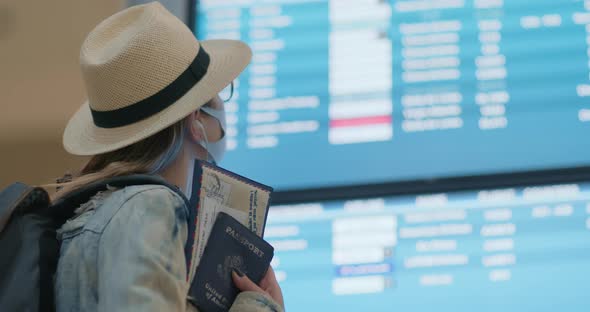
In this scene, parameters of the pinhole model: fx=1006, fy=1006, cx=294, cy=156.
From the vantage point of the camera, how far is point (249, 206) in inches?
66.9

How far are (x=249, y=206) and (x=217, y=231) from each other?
0.30ft

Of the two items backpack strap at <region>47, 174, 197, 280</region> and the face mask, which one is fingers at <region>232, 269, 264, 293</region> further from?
the face mask

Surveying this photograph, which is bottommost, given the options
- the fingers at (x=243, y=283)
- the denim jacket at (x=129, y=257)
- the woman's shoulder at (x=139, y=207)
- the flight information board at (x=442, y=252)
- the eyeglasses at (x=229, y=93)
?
the flight information board at (x=442, y=252)

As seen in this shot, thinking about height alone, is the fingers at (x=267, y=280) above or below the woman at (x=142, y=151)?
below

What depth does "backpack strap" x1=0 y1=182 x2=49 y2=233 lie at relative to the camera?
5.16 ft

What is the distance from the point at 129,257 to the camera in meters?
1.45

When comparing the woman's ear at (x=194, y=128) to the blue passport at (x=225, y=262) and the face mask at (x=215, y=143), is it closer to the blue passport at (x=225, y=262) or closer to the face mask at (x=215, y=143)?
the face mask at (x=215, y=143)

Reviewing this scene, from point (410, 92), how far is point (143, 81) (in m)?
1.24

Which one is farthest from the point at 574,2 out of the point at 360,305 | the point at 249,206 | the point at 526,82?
the point at 249,206

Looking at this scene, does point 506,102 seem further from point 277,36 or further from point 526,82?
point 277,36

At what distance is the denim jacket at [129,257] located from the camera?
144cm

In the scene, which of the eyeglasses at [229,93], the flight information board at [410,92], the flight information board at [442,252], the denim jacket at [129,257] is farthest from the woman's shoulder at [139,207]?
the flight information board at [410,92]

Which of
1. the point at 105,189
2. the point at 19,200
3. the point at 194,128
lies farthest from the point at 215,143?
the point at 19,200

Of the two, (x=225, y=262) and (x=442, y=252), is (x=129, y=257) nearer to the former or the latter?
(x=225, y=262)
